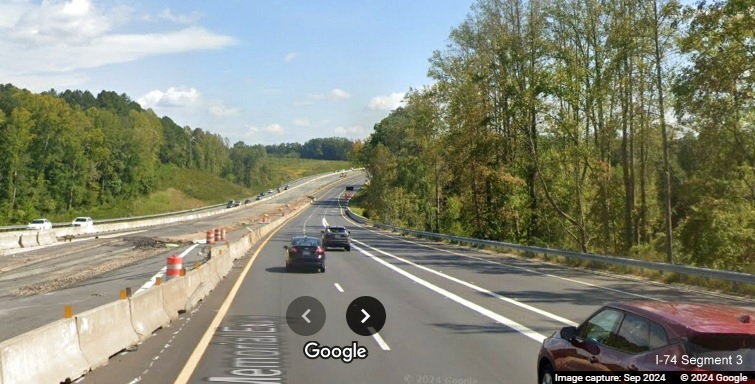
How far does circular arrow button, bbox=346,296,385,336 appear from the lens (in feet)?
46.0

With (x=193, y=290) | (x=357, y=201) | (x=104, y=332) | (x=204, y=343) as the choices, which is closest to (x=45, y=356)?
(x=104, y=332)

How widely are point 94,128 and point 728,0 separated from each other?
13258 centimetres

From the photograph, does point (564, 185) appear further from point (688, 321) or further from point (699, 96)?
point (688, 321)

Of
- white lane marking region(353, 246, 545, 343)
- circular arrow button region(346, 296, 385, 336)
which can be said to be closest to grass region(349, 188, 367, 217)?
white lane marking region(353, 246, 545, 343)

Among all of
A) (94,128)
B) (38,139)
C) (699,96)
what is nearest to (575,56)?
(699,96)

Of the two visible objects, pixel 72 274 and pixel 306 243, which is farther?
pixel 72 274

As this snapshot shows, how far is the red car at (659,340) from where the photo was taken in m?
5.32

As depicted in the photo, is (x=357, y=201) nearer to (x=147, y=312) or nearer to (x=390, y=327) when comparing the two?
(x=390, y=327)

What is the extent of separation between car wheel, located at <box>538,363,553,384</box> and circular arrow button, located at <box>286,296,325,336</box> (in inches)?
247

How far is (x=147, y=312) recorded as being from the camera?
13.2 m

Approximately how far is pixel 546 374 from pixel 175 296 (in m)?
10.4

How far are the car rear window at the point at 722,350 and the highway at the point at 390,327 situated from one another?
3997 mm

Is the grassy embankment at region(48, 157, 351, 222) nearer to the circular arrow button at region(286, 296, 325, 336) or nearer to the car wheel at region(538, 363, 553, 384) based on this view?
the circular arrow button at region(286, 296, 325, 336)

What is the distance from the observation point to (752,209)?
126 ft
